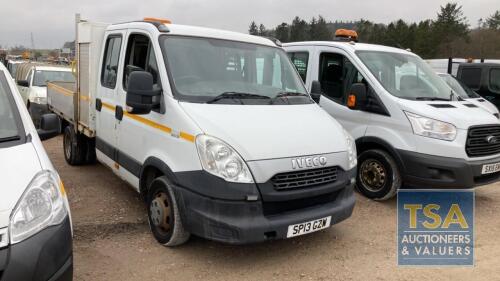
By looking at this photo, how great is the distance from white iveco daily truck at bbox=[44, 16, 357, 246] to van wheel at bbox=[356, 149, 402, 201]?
1580mm

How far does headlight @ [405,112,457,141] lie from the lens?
5.28 metres

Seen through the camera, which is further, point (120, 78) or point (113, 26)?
point (113, 26)

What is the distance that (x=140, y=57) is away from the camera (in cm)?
469

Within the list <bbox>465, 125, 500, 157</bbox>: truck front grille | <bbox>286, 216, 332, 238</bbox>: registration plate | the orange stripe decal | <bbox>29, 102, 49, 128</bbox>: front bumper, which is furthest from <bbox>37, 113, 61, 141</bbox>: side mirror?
<bbox>29, 102, 49, 128</bbox>: front bumper

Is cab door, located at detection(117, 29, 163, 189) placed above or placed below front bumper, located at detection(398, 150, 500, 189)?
above

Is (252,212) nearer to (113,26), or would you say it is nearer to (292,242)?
(292,242)

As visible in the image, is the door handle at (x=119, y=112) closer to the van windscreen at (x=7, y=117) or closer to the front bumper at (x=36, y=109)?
the van windscreen at (x=7, y=117)

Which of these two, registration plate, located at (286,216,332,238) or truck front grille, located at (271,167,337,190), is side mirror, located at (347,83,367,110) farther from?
registration plate, located at (286,216,332,238)

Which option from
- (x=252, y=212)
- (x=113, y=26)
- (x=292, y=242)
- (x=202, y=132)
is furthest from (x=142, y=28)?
(x=292, y=242)

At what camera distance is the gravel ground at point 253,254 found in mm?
3799

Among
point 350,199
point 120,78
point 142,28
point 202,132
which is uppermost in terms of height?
point 142,28

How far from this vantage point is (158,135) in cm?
416

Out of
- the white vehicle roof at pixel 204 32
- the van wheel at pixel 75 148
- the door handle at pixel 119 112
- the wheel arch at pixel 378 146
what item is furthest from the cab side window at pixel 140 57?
the wheel arch at pixel 378 146

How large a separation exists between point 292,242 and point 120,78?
2.69m
